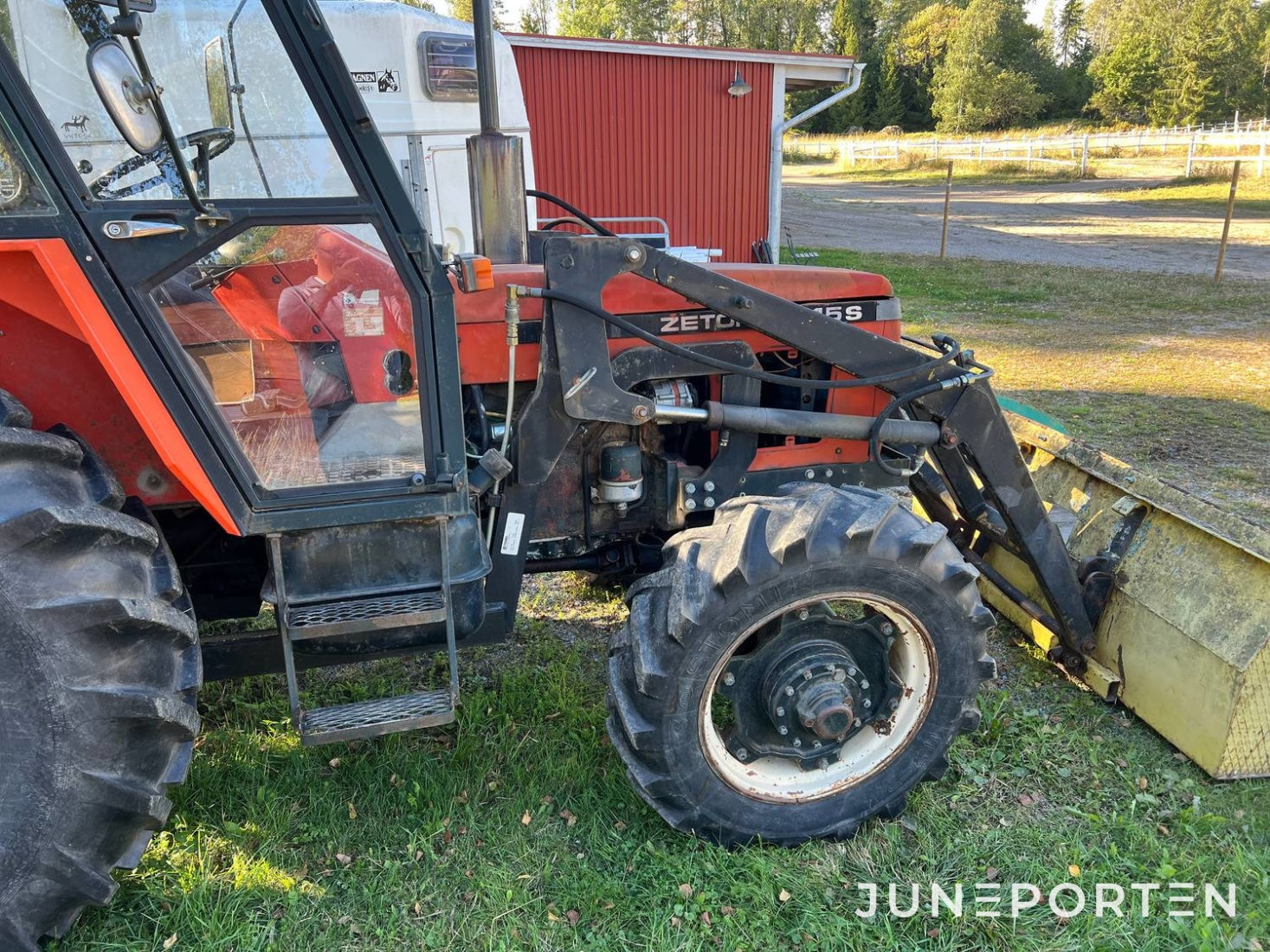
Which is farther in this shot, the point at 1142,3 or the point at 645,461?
the point at 1142,3

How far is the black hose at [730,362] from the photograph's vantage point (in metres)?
2.67

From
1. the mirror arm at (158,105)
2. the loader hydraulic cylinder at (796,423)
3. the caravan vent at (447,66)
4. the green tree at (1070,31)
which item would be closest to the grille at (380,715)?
the loader hydraulic cylinder at (796,423)

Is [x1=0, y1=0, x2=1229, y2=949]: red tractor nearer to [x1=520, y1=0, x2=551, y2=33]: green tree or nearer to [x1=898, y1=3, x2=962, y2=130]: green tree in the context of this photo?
[x1=520, y1=0, x2=551, y2=33]: green tree

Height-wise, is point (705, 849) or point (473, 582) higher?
point (473, 582)

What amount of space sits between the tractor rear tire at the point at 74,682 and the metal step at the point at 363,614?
0.92 feet

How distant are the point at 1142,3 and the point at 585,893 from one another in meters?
60.8

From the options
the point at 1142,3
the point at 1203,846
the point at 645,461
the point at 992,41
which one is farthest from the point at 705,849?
the point at 1142,3

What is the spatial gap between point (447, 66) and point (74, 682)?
661 cm

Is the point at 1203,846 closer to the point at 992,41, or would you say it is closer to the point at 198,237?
the point at 198,237

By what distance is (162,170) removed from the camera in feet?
6.76

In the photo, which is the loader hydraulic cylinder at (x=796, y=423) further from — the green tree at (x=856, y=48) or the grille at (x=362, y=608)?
the green tree at (x=856, y=48)

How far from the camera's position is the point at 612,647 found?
2.70 m

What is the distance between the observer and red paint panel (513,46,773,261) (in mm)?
12266

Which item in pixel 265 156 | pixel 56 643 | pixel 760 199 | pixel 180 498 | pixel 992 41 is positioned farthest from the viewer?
pixel 992 41
